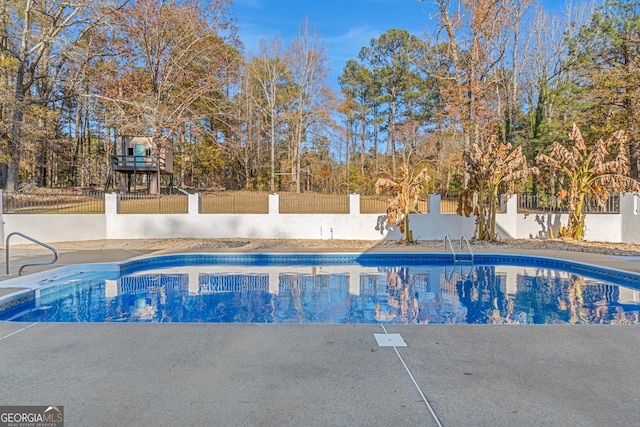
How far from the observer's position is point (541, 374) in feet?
9.79

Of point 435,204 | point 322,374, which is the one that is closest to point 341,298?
point 322,374

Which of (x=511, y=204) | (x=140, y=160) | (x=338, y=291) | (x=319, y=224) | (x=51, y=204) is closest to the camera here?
(x=338, y=291)

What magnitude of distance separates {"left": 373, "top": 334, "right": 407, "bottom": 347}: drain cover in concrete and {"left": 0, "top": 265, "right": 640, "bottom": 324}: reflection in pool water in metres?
1.57

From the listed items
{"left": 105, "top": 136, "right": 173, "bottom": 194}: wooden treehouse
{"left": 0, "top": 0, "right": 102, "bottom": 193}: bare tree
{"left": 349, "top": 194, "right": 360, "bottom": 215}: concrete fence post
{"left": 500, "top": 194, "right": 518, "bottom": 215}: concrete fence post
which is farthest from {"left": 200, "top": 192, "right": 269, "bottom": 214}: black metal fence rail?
{"left": 0, "top": 0, "right": 102, "bottom": 193}: bare tree

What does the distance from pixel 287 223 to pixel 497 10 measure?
14.8m

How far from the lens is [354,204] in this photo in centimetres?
1322

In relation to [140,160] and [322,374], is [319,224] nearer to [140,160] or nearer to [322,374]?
[322,374]

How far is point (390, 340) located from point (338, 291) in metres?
3.54

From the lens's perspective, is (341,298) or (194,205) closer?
(341,298)

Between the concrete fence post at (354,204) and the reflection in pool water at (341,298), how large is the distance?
13.2 ft

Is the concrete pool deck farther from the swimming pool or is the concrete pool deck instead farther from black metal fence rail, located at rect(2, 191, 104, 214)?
black metal fence rail, located at rect(2, 191, 104, 214)

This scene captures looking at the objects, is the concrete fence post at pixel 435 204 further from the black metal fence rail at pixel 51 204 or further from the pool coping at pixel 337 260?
the black metal fence rail at pixel 51 204

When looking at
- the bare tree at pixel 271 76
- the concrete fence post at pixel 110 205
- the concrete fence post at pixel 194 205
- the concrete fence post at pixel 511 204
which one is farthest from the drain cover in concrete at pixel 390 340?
the bare tree at pixel 271 76

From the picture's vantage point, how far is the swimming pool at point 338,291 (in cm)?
559
